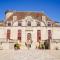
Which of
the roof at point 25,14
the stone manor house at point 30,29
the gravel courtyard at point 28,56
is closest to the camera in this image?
the gravel courtyard at point 28,56

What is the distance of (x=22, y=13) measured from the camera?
57375 mm

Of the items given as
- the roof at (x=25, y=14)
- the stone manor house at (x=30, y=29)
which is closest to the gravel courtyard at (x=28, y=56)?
the stone manor house at (x=30, y=29)

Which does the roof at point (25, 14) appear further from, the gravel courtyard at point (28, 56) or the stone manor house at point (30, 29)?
the gravel courtyard at point (28, 56)

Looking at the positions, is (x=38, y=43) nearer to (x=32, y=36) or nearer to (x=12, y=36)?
(x=32, y=36)

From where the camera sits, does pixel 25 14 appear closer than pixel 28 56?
No

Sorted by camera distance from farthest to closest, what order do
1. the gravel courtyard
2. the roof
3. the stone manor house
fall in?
the roof, the stone manor house, the gravel courtyard

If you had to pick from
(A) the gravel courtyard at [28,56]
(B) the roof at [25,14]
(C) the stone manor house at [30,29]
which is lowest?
(A) the gravel courtyard at [28,56]

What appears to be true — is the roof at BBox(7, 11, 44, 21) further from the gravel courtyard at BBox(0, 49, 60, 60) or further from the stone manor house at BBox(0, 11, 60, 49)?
the gravel courtyard at BBox(0, 49, 60, 60)

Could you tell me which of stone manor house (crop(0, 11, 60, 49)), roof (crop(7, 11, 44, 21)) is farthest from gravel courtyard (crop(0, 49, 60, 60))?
roof (crop(7, 11, 44, 21))

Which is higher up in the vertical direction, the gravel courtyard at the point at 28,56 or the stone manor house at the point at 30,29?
the stone manor house at the point at 30,29

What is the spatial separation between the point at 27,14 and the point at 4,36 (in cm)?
866

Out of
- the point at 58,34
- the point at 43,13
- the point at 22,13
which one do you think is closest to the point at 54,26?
the point at 58,34

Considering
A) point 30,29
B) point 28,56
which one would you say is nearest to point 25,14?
point 30,29

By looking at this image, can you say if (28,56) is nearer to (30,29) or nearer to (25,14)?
(30,29)
